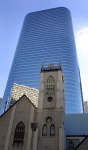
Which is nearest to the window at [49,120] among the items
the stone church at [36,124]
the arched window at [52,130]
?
the stone church at [36,124]

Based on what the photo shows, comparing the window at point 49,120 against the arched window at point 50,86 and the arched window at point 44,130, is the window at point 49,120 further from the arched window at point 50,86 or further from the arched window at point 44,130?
the arched window at point 50,86

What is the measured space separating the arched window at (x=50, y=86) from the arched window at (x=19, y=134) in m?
8.54

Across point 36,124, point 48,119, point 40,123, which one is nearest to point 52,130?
point 48,119

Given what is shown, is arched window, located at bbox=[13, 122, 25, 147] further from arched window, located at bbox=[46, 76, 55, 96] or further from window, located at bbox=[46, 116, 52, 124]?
arched window, located at bbox=[46, 76, 55, 96]

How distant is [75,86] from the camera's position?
284 feet

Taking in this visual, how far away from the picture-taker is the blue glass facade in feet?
284

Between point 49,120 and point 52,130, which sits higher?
point 49,120

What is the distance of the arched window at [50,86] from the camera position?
3019 cm

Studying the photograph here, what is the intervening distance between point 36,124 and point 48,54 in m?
77.1

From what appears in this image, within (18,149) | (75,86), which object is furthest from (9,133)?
(75,86)

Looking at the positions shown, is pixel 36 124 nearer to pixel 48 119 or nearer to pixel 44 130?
pixel 44 130

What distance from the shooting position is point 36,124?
25.8 metres

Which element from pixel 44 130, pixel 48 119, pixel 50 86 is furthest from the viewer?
pixel 50 86

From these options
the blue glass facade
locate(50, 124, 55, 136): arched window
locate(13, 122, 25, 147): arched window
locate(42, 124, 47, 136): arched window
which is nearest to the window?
locate(50, 124, 55, 136): arched window
